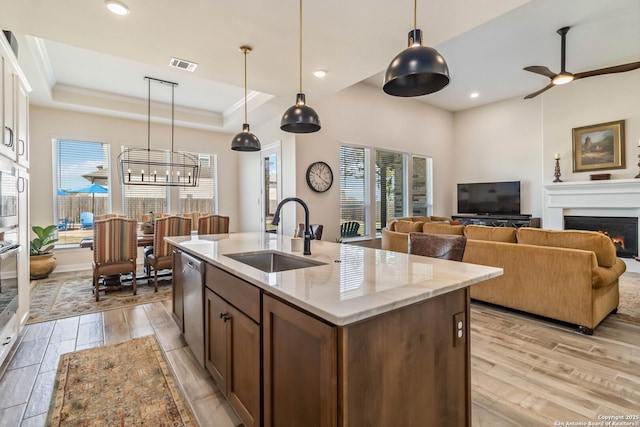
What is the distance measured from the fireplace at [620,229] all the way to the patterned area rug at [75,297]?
7387 millimetres

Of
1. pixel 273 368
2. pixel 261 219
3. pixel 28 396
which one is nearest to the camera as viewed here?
pixel 273 368

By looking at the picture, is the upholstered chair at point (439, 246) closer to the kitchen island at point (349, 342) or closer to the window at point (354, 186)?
the kitchen island at point (349, 342)

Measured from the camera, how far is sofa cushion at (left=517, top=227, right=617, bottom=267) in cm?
279

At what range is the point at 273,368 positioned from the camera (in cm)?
130

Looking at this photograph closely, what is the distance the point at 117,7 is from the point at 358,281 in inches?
110

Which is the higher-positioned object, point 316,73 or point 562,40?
point 562,40

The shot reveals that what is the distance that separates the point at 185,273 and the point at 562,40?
5694 millimetres

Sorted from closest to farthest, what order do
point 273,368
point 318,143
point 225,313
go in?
point 273,368 → point 225,313 → point 318,143

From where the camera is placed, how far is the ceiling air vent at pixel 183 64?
3330mm

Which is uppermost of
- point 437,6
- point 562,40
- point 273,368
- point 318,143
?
point 562,40

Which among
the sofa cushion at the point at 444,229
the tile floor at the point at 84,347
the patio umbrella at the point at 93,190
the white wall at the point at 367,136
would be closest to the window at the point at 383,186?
the white wall at the point at 367,136

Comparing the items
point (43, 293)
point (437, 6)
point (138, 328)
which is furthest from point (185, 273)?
point (43, 293)

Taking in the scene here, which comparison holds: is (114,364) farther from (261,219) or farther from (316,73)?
(261,219)

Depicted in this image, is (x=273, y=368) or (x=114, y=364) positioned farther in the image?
(x=114, y=364)
